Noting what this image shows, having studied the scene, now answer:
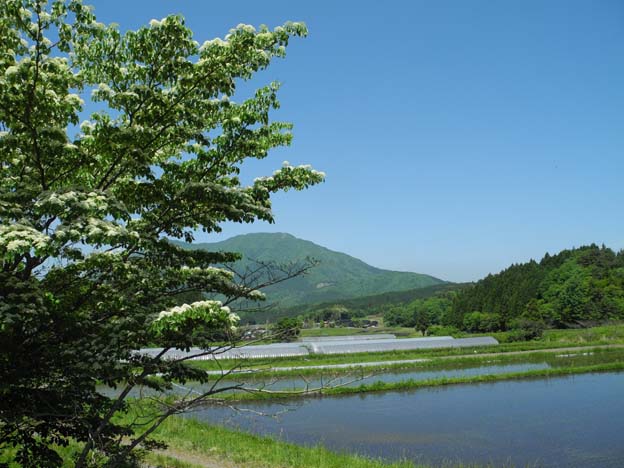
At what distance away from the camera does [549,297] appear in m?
99.9

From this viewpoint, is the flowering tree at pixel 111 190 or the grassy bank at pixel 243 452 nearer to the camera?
the flowering tree at pixel 111 190

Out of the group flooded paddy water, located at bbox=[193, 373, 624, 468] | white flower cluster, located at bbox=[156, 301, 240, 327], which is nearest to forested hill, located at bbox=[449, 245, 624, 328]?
flooded paddy water, located at bbox=[193, 373, 624, 468]

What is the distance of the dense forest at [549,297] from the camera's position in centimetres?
9100

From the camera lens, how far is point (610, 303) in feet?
297

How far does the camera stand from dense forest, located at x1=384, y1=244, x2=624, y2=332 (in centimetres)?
9100

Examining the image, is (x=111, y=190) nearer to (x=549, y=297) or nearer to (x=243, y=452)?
(x=243, y=452)

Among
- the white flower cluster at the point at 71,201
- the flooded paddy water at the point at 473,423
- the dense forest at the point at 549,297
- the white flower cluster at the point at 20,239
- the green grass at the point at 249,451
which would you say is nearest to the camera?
the white flower cluster at the point at 20,239

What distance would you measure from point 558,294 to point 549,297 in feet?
7.33

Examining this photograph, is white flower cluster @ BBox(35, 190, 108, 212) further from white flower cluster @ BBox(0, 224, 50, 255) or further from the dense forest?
the dense forest

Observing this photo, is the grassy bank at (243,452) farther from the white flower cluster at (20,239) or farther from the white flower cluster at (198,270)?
the white flower cluster at (20,239)

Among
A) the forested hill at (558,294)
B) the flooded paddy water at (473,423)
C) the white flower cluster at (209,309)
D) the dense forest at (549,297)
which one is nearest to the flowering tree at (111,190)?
the white flower cluster at (209,309)

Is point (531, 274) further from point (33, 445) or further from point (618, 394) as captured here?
point (33, 445)

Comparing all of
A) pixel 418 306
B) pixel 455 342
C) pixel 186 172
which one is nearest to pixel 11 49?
pixel 186 172

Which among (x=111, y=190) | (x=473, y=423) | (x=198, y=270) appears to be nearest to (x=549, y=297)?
(x=473, y=423)
